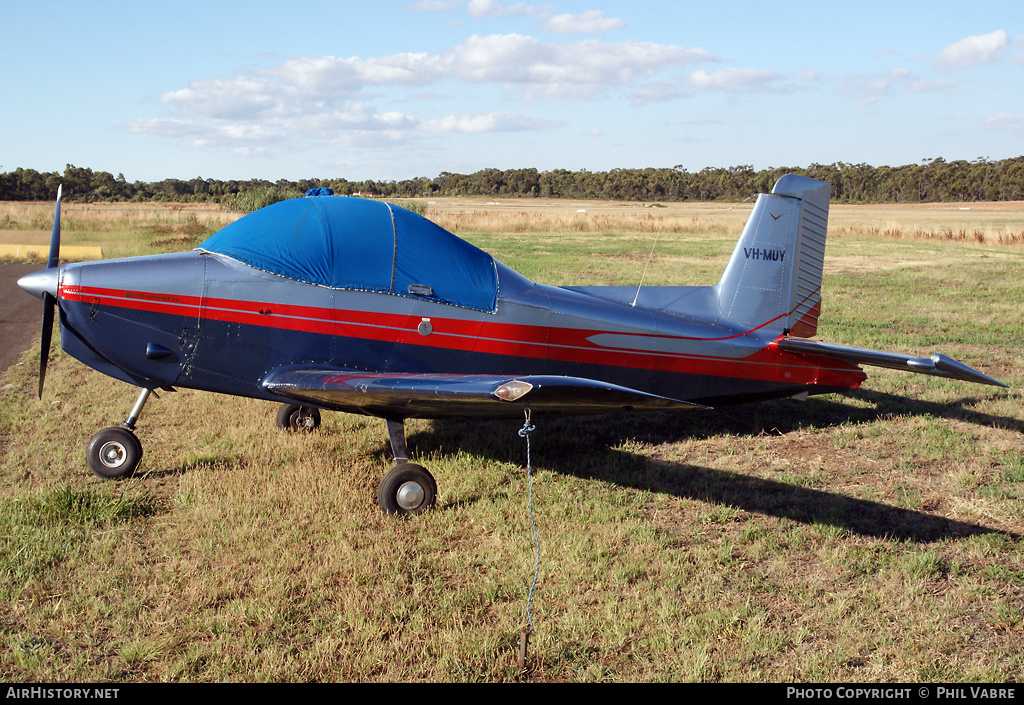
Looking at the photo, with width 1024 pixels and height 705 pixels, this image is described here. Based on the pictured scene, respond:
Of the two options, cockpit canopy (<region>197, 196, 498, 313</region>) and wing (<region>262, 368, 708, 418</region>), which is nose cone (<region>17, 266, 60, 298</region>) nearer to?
cockpit canopy (<region>197, 196, 498, 313</region>)

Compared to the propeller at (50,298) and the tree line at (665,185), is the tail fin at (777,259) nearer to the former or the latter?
the propeller at (50,298)

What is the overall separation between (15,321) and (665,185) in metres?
96.5

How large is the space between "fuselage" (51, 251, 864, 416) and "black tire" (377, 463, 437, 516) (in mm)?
908

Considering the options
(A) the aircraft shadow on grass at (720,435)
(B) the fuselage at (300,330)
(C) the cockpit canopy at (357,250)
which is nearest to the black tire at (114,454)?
(B) the fuselage at (300,330)

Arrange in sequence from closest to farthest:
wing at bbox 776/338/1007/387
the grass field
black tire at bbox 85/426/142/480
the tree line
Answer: the grass field → wing at bbox 776/338/1007/387 → black tire at bbox 85/426/142/480 → the tree line

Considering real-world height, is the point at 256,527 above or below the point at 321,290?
below

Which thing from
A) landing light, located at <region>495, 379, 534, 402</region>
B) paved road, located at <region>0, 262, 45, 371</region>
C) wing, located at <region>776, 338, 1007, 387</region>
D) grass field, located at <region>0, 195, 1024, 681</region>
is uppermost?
landing light, located at <region>495, 379, 534, 402</region>

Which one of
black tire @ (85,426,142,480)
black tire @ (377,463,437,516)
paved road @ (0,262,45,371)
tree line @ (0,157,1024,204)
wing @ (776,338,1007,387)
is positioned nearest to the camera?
black tire @ (377,463,437,516)

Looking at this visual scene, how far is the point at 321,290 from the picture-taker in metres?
5.21

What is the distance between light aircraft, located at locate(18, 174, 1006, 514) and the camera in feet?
16.2

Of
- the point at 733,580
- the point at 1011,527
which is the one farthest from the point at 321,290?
the point at 1011,527

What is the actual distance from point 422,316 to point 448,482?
4.39 ft

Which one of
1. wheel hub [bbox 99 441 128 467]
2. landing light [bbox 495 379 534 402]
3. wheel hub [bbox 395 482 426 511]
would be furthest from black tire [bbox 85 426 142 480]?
landing light [bbox 495 379 534 402]
